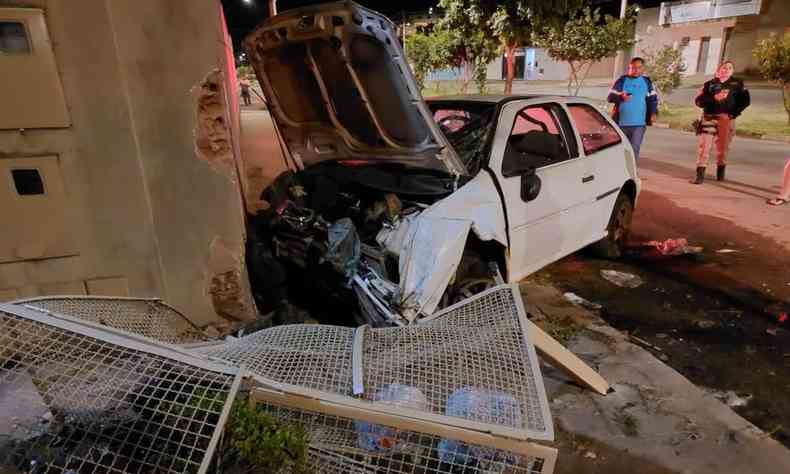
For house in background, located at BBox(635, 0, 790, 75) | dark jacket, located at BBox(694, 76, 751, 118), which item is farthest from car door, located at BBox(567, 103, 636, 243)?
house in background, located at BBox(635, 0, 790, 75)

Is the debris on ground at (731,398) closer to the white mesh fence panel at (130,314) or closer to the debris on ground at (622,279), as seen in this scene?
the debris on ground at (622,279)

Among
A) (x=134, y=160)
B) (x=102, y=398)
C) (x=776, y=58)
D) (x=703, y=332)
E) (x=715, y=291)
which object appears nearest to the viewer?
(x=102, y=398)

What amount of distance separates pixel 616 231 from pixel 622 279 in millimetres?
587

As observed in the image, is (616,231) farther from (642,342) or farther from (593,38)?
(593,38)

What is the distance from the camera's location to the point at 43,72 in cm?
258

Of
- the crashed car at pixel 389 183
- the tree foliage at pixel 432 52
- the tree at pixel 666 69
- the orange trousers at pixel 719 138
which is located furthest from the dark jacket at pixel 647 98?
the tree at pixel 666 69

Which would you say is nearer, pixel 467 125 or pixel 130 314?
pixel 130 314

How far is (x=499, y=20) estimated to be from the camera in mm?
10766

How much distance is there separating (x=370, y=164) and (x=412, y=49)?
1812 cm

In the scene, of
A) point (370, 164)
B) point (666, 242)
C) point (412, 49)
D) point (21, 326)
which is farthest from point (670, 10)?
point (21, 326)

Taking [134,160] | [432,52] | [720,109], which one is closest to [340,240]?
[134,160]

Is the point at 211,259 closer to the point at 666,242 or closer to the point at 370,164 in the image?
the point at 370,164

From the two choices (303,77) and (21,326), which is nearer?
(21,326)

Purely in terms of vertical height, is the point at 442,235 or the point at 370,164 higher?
the point at 370,164
